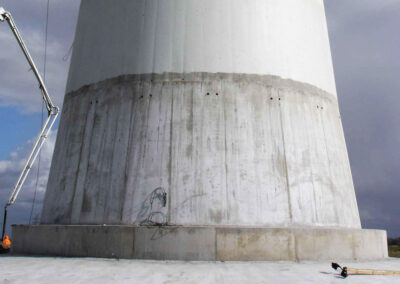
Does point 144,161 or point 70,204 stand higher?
point 144,161

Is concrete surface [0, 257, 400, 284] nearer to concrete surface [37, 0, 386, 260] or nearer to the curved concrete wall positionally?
concrete surface [37, 0, 386, 260]

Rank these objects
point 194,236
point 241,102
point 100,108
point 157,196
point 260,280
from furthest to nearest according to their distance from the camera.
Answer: point 100,108, point 241,102, point 157,196, point 194,236, point 260,280

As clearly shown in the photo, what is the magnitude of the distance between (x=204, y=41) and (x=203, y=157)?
386cm

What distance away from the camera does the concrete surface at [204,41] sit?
12.4 m

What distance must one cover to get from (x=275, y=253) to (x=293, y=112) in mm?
4646

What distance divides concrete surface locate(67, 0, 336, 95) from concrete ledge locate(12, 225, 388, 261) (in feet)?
16.6

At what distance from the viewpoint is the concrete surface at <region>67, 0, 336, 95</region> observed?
12430 mm

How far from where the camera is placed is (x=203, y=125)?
11617mm

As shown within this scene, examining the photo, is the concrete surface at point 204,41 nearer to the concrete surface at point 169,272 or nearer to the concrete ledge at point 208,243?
the concrete ledge at point 208,243

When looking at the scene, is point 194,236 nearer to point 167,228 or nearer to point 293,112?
point 167,228

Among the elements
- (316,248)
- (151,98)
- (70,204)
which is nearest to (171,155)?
(151,98)

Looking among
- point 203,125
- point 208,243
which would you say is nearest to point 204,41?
point 203,125

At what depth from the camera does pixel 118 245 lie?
33.2 feet

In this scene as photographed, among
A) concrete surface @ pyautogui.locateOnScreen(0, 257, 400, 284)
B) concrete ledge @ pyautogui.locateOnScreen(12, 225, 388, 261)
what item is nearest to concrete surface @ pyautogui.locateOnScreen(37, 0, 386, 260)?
concrete ledge @ pyautogui.locateOnScreen(12, 225, 388, 261)
